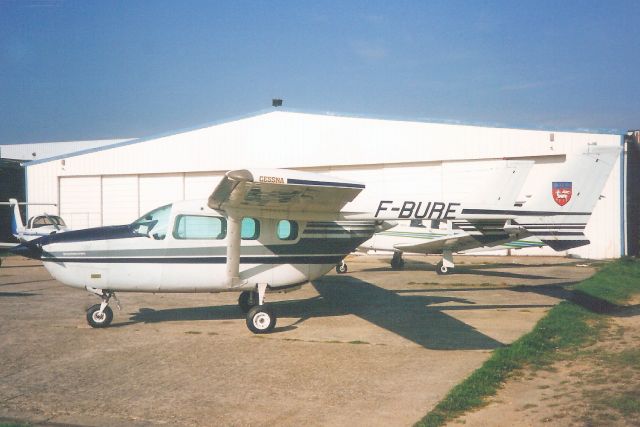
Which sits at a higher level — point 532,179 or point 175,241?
point 532,179

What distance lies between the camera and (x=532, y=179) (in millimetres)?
23422

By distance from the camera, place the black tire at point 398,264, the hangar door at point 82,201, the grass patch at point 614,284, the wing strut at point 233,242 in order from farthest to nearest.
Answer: the hangar door at point 82,201 < the black tire at point 398,264 < the grass patch at point 614,284 < the wing strut at point 233,242

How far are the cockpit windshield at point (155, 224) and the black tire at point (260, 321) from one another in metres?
2.00

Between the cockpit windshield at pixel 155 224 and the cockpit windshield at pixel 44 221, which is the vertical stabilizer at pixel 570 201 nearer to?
the cockpit windshield at pixel 155 224

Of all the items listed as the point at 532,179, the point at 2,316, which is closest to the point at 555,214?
the point at 2,316

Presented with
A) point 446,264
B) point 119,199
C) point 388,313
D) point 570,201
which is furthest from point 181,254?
point 119,199

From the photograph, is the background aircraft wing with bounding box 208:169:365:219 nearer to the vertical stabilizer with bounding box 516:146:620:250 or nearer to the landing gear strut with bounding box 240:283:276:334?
the landing gear strut with bounding box 240:283:276:334

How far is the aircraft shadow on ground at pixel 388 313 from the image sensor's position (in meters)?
8.42

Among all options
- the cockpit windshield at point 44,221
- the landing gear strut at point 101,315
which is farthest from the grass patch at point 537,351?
the cockpit windshield at point 44,221

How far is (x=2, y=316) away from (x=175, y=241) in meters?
4.17

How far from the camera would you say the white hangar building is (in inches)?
910

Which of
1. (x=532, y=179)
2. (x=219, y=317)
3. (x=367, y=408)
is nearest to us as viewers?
(x=367, y=408)

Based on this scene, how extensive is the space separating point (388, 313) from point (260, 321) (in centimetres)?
282

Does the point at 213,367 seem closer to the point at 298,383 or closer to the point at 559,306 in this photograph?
the point at 298,383
